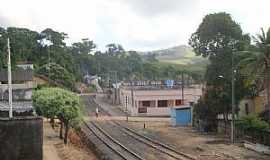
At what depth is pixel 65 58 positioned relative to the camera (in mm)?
130250

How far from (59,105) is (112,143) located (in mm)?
8408

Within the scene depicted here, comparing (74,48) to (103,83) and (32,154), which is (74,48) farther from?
(32,154)

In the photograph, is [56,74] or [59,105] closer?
[59,105]

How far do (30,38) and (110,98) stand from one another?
86.6 ft

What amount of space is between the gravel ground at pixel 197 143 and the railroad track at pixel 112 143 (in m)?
4.52

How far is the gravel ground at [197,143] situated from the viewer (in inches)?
1532

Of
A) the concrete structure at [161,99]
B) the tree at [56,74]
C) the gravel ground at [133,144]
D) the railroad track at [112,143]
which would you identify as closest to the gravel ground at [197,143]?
the gravel ground at [133,144]

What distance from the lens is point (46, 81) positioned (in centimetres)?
10506

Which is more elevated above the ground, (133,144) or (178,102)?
(178,102)

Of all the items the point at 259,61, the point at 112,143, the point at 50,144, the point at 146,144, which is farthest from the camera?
the point at 112,143

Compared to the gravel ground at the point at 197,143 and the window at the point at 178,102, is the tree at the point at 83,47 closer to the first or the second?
the window at the point at 178,102

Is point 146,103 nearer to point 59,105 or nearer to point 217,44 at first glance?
point 217,44

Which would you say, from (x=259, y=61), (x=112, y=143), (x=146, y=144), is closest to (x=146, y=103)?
(x=112, y=143)

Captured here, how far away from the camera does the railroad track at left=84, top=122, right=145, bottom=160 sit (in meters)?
40.1
